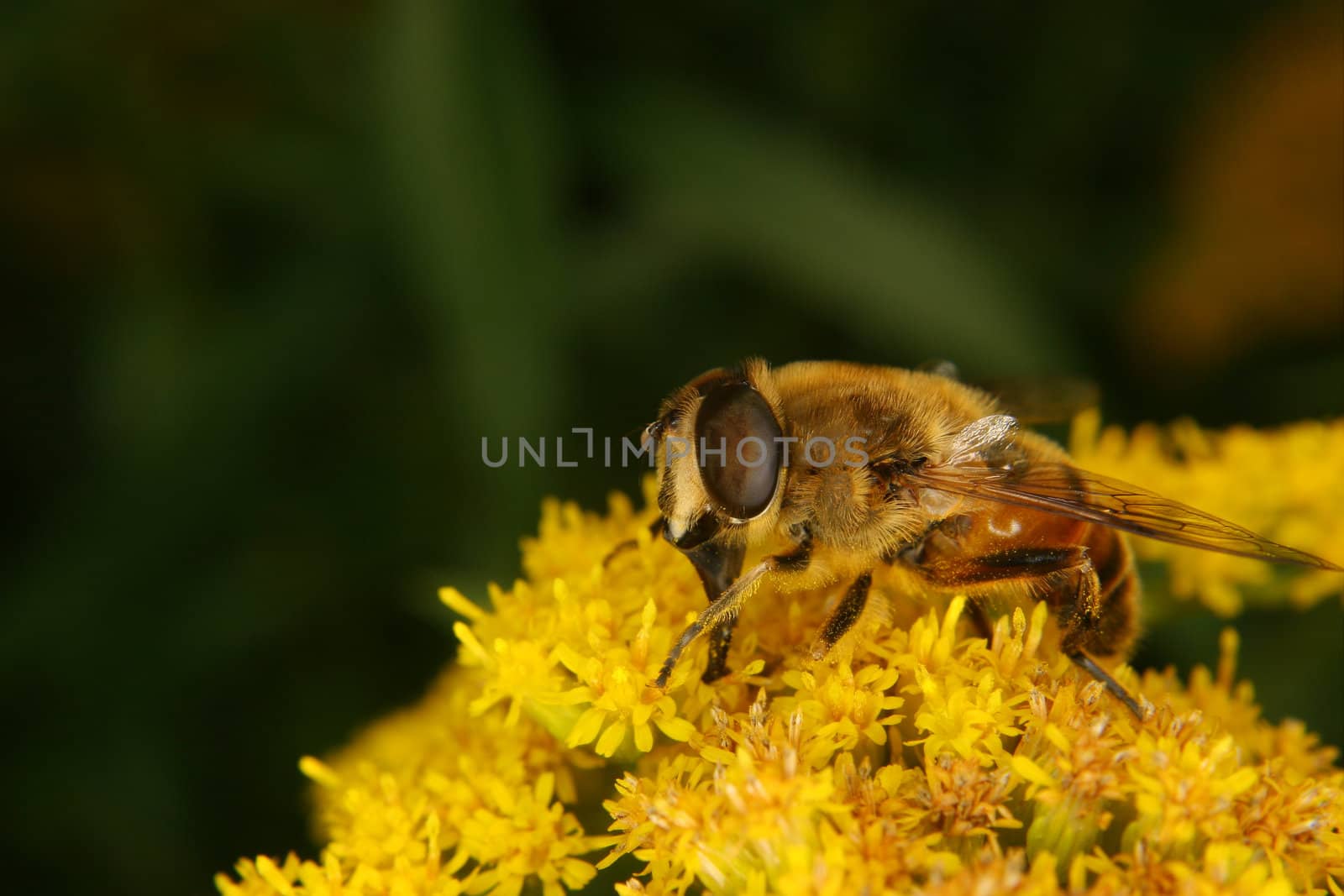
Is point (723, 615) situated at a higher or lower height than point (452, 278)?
lower

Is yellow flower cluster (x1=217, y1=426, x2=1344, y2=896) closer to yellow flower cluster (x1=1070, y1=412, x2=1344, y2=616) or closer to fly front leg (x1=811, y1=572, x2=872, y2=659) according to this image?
fly front leg (x1=811, y1=572, x2=872, y2=659)

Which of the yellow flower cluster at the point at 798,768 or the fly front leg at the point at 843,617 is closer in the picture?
the yellow flower cluster at the point at 798,768

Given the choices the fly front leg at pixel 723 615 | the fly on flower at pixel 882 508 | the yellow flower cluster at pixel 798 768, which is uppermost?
the fly on flower at pixel 882 508

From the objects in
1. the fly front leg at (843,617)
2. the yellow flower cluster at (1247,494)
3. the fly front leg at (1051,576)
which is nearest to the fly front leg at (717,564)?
the fly front leg at (843,617)

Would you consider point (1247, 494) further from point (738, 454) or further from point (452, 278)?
point (452, 278)

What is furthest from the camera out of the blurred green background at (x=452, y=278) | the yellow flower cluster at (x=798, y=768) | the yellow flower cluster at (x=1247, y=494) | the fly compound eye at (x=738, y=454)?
the blurred green background at (x=452, y=278)

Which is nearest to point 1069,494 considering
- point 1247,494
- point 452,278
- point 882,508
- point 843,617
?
point 882,508

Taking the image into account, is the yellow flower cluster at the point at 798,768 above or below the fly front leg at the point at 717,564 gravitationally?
below

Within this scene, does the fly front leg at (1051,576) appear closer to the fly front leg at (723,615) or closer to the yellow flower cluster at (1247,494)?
the fly front leg at (723,615)
